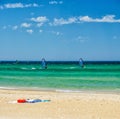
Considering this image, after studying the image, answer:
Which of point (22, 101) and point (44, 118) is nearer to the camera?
point (44, 118)

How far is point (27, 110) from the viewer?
15.7 metres

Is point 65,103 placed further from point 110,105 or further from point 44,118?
point 44,118

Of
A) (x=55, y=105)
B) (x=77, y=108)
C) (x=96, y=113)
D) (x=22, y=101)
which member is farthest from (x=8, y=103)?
(x=96, y=113)

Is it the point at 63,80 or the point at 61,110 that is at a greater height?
the point at 61,110

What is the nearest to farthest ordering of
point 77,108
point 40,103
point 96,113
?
point 96,113 < point 77,108 < point 40,103

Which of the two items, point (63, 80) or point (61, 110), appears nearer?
point (61, 110)

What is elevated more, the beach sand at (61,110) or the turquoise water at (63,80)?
the beach sand at (61,110)

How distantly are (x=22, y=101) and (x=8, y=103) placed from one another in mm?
578

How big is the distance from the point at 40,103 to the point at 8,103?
49.0 inches

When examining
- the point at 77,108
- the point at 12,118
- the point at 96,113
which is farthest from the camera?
the point at 77,108

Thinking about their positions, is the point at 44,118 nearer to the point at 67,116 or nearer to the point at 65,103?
the point at 67,116

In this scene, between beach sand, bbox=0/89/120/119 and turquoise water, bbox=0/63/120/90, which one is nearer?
beach sand, bbox=0/89/120/119

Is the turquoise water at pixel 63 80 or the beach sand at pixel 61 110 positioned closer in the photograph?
the beach sand at pixel 61 110

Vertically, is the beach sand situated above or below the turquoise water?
above
